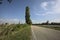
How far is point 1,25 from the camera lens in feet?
43.6

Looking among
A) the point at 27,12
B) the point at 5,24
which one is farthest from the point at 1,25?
the point at 27,12

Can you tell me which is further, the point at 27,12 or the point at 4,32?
the point at 27,12

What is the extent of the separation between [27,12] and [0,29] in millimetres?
53605

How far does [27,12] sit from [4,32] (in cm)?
5322

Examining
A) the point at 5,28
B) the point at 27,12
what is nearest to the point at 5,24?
Result: the point at 5,28

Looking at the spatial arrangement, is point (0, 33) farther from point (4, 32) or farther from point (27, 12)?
point (27, 12)

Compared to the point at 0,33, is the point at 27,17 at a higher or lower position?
lower

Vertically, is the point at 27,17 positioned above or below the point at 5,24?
below

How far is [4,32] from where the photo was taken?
13.2m

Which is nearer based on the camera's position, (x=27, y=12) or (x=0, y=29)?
(x=0, y=29)

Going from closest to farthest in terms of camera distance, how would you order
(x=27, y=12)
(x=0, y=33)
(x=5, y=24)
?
(x=0, y=33), (x=5, y=24), (x=27, y=12)

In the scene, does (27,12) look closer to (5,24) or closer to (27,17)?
(27,17)

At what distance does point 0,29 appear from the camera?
1276 cm

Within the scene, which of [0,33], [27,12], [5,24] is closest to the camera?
[0,33]
